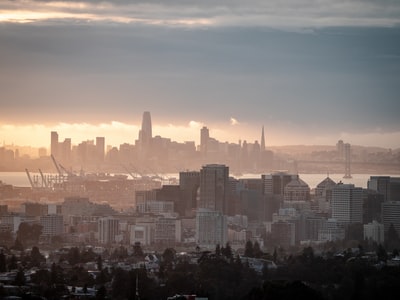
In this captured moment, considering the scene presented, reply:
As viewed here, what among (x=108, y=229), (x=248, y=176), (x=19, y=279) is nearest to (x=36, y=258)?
(x=19, y=279)

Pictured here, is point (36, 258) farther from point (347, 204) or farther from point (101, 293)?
point (347, 204)

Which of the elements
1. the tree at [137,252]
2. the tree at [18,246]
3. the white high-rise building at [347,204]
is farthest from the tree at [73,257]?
the white high-rise building at [347,204]

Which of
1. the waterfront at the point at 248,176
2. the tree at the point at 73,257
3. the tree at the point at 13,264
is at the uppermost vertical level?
the waterfront at the point at 248,176

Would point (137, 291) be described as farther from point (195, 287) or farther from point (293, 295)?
point (293, 295)

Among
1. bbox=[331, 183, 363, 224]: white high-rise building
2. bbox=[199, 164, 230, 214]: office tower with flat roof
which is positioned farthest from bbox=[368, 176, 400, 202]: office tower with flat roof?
bbox=[199, 164, 230, 214]: office tower with flat roof

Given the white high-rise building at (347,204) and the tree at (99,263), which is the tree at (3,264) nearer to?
the tree at (99,263)
